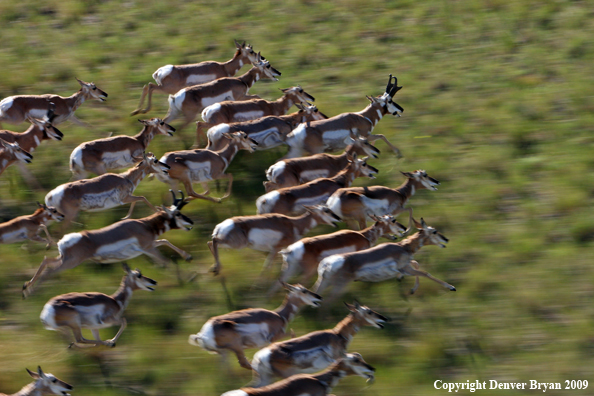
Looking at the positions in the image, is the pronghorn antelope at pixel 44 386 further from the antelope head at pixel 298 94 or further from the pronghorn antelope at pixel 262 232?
the antelope head at pixel 298 94

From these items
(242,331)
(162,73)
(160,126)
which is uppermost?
(162,73)

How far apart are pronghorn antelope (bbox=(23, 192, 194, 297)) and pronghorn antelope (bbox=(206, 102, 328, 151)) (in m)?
1.74

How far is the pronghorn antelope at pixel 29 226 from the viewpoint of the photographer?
8.26 metres

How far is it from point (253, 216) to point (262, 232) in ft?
0.74

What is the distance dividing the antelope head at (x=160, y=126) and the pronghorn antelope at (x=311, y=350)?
4603 millimetres

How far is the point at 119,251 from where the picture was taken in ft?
26.4

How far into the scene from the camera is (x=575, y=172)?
9797 millimetres

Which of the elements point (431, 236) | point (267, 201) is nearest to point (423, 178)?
point (431, 236)

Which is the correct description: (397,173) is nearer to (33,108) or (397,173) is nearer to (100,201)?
(100,201)

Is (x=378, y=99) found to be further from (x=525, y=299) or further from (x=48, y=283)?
(x=48, y=283)

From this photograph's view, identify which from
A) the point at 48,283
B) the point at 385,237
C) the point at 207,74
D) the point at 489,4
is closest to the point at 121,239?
the point at 48,283

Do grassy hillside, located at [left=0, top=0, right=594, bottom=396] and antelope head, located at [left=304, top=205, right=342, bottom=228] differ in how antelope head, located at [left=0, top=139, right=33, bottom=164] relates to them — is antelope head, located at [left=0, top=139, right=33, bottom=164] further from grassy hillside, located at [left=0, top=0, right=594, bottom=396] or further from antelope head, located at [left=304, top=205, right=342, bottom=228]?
antelope head, located at [left=304, top=205, right=342, bottom=228]

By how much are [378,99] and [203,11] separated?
6368 millimetres

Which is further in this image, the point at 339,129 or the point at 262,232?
the point at 339,129
